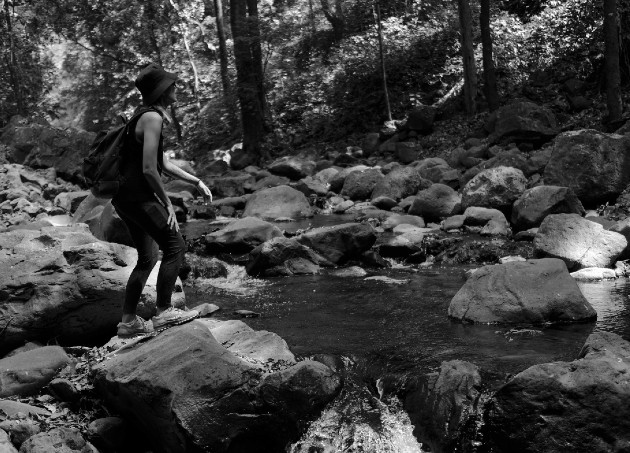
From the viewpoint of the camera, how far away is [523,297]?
6.51m

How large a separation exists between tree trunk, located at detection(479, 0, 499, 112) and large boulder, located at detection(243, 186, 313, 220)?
7.91 meters

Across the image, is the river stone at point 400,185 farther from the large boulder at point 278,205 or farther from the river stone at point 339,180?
the river stone at point 339,180

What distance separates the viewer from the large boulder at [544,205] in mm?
10578

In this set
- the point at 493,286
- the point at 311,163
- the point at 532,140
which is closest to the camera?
the point at 493,286

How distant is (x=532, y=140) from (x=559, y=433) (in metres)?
13.5

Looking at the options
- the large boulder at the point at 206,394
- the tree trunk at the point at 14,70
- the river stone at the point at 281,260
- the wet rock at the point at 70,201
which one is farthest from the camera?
the tree trunk at the point at 14,70

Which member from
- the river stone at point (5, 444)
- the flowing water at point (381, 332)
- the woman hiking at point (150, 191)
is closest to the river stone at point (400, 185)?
the flowing water at point (381, 332)

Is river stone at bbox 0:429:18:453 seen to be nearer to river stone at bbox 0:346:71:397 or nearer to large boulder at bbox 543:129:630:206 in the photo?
river stone at bbox 0:346:71:397

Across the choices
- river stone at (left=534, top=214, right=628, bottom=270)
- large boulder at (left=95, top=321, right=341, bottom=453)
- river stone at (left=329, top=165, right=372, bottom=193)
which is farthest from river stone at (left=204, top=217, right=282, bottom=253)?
river stone at (left=329, top=165, right=372, bottom=193)

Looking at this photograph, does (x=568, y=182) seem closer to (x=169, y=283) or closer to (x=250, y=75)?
(x=169, y=283)

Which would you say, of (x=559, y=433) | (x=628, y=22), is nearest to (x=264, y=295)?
(x=559, y=433)

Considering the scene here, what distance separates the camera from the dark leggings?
474 centimetres

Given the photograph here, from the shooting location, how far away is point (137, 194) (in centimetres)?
Answer: 471

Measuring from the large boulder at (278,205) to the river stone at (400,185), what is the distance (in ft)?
5.17
